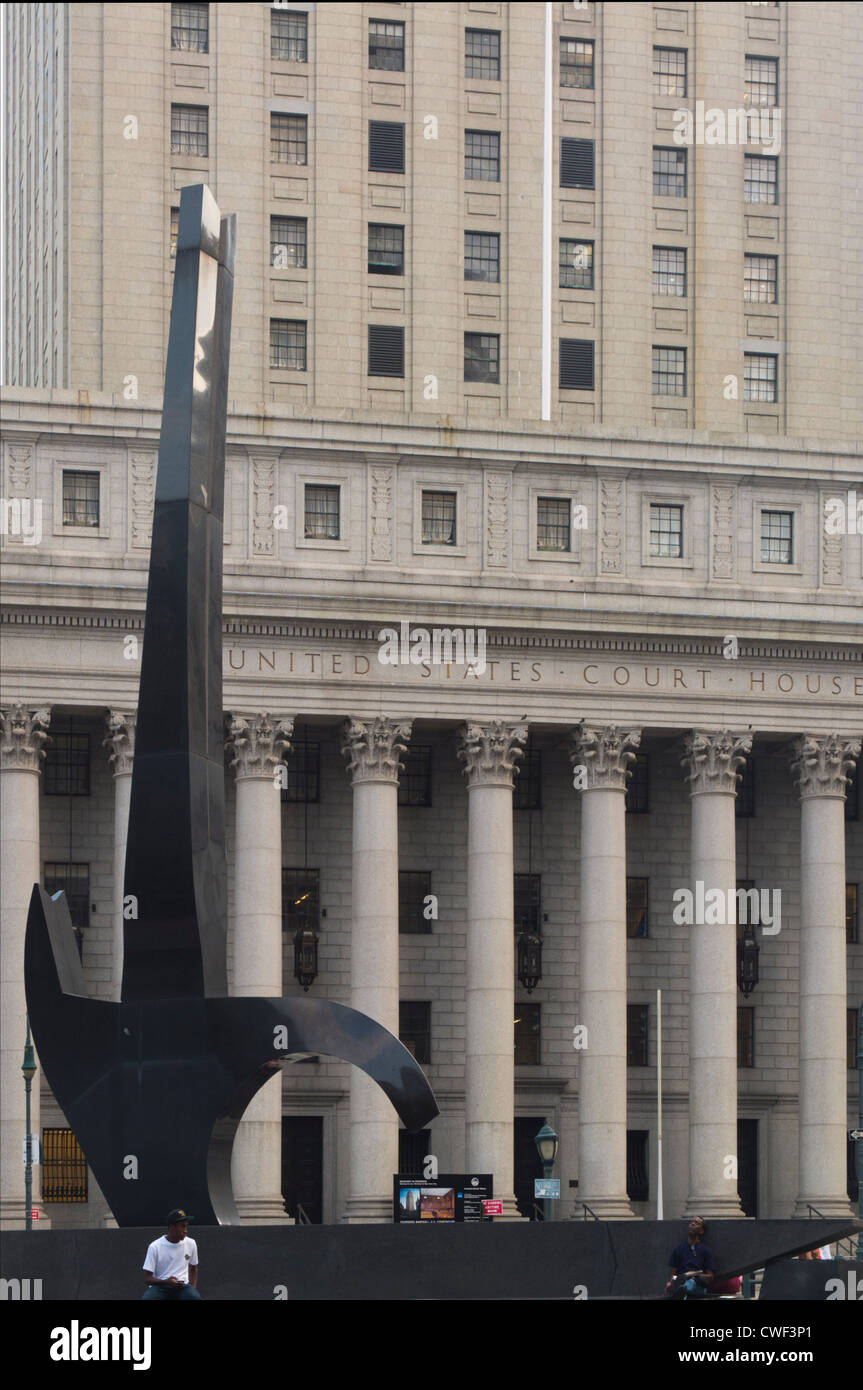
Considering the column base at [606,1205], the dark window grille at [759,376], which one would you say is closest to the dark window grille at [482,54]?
the dark window grille at [759,376]

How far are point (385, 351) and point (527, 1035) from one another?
22.1 metres

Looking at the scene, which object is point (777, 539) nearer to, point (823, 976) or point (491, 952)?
point (823, 976)

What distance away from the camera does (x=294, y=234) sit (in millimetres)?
88500

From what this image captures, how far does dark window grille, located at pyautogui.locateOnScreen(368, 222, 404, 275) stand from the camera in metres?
88.9

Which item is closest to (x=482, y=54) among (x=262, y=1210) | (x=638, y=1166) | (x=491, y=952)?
(x=491, y=952)

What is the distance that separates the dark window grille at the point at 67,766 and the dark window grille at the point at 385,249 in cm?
1902

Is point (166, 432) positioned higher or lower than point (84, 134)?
lower

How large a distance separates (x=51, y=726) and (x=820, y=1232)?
1775 inches

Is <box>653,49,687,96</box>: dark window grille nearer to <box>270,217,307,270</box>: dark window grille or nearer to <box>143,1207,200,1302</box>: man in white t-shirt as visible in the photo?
<box>270,217,307,270</box>: dark window grille

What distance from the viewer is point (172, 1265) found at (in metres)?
33.2

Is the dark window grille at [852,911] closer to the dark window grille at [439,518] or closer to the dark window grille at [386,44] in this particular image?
the dark window grille at [439,518]
